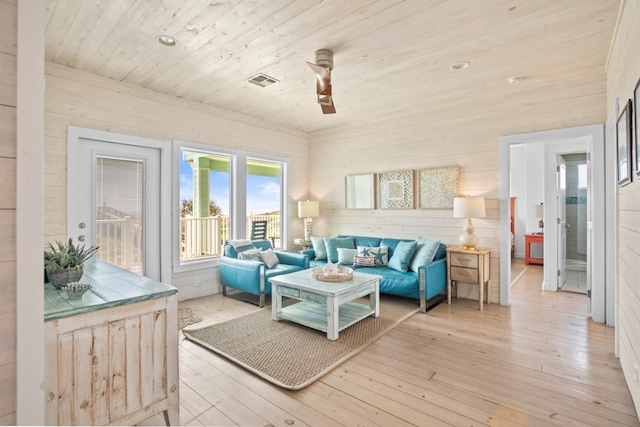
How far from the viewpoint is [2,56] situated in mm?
1088

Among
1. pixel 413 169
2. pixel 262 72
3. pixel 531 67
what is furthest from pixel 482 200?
pixel 262 72

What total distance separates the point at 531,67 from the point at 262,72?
112 inches

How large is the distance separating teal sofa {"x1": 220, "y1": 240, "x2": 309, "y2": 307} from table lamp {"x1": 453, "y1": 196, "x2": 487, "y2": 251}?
220 cm

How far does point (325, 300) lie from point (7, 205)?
2502mm

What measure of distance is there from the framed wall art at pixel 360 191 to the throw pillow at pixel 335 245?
2.27ft

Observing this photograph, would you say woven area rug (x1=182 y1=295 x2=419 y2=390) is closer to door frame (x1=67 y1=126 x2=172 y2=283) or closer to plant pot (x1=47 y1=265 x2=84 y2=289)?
door frame (x1=67 y1=126 x2=172 y2=283)

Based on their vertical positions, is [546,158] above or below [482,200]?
above

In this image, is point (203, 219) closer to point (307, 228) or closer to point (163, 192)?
point (163, 192)

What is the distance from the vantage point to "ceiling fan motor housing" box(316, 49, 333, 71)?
3031 mm

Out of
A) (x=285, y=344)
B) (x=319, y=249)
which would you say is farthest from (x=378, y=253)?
(x=285, y=344)

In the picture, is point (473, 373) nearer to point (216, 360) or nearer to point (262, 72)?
point (216, 360)

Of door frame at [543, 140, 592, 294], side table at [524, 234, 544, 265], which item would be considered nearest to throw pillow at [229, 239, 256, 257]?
door frame at [543, 140, 592, 294]

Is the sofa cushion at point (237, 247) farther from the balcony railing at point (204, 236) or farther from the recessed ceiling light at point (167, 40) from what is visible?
the recessed ceiling light at point (167, 40)

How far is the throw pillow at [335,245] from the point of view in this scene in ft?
16.9
